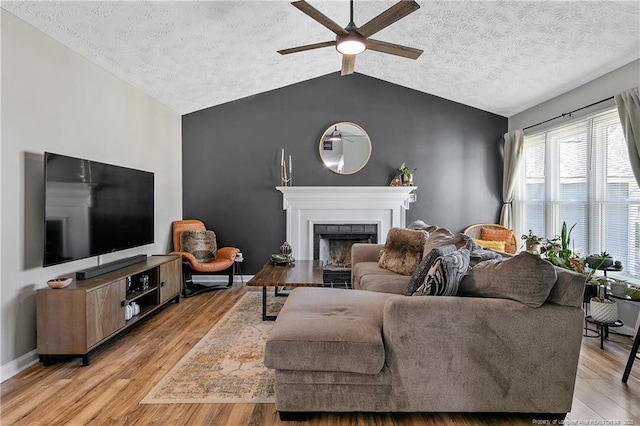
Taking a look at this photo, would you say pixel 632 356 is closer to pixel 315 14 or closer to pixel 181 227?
pixel 315 14

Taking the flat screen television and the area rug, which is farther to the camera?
the flat screen television

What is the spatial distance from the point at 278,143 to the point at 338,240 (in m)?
1.77

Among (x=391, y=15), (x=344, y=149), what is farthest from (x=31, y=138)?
(x=344, y=149)

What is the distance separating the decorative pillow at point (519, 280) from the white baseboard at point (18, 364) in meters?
3.10

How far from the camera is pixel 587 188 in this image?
405cm

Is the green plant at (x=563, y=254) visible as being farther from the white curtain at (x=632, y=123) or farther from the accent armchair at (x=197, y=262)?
the accent armchair at (x=197, y=262)

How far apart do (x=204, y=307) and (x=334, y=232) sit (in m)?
2.23

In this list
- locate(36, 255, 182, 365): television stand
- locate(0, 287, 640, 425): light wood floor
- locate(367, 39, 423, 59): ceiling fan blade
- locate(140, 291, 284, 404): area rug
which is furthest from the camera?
locate(367, 39, 423, 59): ceiling fan blade

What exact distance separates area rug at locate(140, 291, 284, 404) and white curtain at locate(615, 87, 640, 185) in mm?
3517

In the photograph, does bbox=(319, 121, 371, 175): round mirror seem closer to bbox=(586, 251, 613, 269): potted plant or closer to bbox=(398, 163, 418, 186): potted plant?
bbox=(398, 163, 418, 186): potted plant

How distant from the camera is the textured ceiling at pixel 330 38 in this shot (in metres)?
3.03

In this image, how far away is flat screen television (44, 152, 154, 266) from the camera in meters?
2.80

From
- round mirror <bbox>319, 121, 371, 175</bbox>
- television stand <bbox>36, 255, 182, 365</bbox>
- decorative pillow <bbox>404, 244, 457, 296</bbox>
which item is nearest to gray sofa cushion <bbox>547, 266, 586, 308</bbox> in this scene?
decorative pillow <bbox>404, 244, 457, 296</bbox>

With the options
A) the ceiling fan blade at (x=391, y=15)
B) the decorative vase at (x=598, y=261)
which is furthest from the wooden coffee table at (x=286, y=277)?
the decorative vase at (x=598, y=261)
